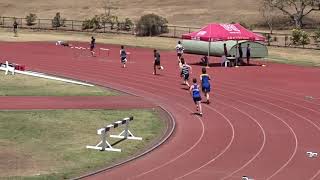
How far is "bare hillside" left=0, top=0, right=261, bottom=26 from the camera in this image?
275 ft

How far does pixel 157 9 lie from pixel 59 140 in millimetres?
74190

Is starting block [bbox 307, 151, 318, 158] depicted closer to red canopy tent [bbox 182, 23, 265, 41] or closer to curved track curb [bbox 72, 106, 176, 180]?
curved track curb [bbox 72, 106, 176, 180]

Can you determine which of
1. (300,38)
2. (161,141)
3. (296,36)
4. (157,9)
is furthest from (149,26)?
(161,141)

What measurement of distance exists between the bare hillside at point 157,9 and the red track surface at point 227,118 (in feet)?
126

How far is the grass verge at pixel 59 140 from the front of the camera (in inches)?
605

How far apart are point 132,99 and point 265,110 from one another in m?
5.88

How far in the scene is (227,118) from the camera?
23.2 m

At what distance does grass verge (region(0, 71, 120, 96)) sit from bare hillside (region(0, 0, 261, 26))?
48338 millimetres

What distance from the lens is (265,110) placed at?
25125 millimetres

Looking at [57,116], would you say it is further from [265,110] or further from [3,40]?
[3,40]

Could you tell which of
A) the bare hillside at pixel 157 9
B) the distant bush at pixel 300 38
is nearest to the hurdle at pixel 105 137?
the distant bush at pixel 300 38

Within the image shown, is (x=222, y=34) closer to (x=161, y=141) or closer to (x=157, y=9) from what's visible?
(x=161, y=141)

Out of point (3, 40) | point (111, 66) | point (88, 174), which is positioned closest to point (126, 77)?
point (111, 66)

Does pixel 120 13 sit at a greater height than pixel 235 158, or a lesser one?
greater
